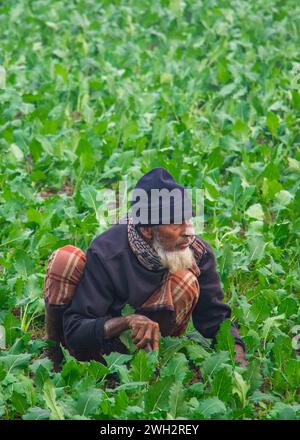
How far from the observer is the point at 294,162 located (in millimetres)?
7750

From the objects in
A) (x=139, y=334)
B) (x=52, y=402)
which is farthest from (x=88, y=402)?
(x=139, y=334)

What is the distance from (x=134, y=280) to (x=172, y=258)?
21 centimetres

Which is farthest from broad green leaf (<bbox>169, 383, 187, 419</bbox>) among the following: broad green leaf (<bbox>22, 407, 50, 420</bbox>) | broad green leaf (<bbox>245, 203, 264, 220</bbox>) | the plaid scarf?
broad green leaf (<bbox>245, 203, 264, 220</bbox>)

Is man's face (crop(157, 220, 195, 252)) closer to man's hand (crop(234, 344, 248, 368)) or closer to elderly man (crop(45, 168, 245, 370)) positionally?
Answer: elderly man (crop(45, 168, 245, 370))

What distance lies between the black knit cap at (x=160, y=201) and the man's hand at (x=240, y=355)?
2.24 feet

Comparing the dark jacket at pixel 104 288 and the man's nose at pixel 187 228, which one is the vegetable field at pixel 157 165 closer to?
the dark jacket at pixel 104 288

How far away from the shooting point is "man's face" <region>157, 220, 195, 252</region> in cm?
519

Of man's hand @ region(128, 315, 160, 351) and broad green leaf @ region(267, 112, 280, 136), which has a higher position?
broad green leaf @ region(267, 112, 280, 136)

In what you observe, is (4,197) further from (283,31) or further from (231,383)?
(283,31)

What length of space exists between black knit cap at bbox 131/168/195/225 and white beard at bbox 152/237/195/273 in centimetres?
12

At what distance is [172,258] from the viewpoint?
5.21 metres

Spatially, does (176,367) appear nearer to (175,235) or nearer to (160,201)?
(175,235)

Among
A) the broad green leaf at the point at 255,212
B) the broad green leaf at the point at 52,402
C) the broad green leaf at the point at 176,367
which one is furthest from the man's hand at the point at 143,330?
the broad green leaf at the point at 255,212
